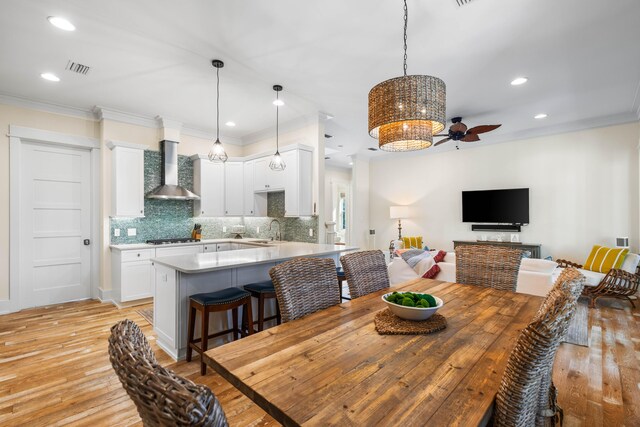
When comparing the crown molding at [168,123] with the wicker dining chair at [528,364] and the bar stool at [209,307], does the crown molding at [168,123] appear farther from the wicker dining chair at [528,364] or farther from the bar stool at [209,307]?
the wicker dining chair at [528,364]

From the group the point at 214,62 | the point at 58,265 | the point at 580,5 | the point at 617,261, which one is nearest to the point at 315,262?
the point at 214,62

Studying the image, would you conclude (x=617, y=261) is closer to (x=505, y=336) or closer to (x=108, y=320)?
(x=505, y=336)

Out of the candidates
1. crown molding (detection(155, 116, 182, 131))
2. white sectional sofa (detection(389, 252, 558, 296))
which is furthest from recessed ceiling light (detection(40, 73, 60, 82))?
white sectional sofa (detection(389, 252, 558, 296))

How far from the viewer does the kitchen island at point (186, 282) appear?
2.60m

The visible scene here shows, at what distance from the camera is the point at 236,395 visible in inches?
84.4

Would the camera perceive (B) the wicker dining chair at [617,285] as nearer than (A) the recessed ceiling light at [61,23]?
No

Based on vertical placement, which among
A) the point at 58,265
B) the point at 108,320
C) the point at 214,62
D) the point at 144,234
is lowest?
the point at 108,320

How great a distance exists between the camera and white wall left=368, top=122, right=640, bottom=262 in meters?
4.87

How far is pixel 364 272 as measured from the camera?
2.20m

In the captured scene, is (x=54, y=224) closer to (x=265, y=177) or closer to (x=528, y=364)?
(x=265, y=177)

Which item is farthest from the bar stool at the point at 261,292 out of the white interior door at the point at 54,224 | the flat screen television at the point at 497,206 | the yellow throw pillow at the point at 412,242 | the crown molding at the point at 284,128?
the flat screen television at the point at 497,206

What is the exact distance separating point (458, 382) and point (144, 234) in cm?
512

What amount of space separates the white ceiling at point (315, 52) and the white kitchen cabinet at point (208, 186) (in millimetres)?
1073

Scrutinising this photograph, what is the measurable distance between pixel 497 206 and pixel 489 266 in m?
4.25
